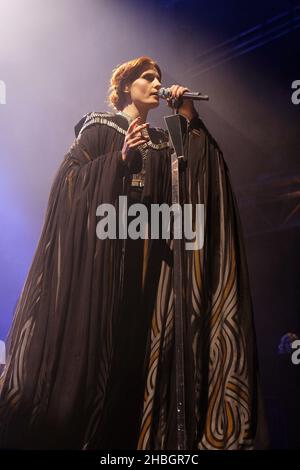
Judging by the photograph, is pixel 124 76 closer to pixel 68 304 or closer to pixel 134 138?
pixel 134 138

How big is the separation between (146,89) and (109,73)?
1.74 feet

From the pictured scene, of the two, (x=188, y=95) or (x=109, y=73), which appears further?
(x=109, y=73)

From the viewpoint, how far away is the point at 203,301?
197 cm

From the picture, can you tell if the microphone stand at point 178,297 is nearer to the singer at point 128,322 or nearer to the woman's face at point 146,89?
the singer at point 128,322

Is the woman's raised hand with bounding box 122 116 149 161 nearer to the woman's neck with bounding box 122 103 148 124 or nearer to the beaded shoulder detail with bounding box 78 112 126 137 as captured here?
the beaded shoulder detail with bounding box 78 112 126 137

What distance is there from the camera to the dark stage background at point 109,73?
291 centimetres

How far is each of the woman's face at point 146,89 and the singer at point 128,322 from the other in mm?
237

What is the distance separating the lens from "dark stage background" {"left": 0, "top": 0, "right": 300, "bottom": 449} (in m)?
2.91

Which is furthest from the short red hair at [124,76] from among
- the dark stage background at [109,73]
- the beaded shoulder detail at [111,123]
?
the dark stage background at [109,73]

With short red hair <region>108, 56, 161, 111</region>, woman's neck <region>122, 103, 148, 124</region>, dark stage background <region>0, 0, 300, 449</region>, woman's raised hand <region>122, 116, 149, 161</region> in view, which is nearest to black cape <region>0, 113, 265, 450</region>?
woman's raised hand <region>122, 116, 149, 161</region>

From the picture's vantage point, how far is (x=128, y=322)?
205 cm

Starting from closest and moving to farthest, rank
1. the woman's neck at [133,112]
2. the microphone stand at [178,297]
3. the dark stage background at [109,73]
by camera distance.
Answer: the microphone stand at [178,297]
the woman's neck at [133,112]
the dark stage background at [109,73]

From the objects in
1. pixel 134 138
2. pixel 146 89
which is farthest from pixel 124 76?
pixel 134 138
